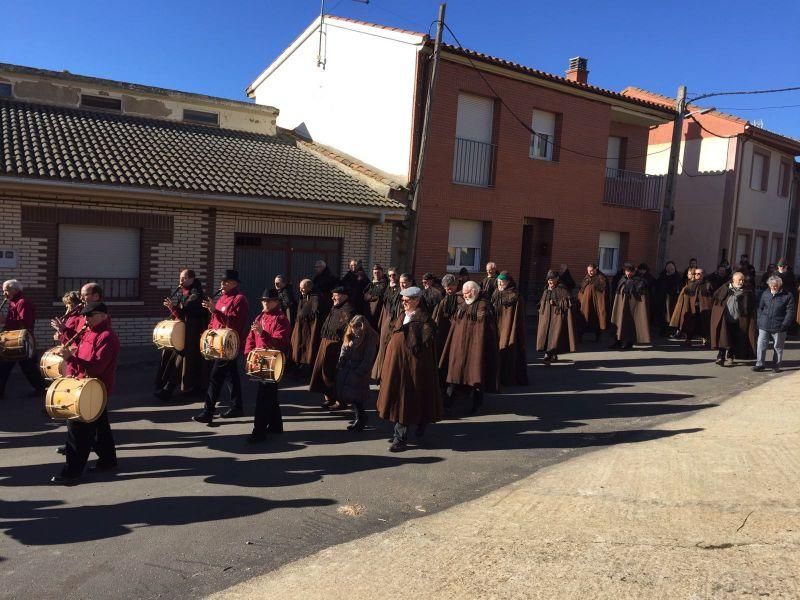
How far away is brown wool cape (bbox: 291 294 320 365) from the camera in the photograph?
1026 cm

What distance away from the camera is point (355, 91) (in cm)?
1855

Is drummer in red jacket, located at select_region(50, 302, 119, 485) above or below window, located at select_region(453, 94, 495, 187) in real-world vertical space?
below

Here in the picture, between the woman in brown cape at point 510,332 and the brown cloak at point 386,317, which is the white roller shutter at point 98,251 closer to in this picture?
the brown cloak at point 386,317

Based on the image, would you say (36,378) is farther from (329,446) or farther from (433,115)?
(433,115)

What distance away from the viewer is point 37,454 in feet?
22.5

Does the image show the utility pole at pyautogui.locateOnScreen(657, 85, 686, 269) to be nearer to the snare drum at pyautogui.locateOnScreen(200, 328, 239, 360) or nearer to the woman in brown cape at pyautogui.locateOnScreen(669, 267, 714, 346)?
the woman in brown cape at pyautogui.locateOnScreen(669, 267, 714, 346)

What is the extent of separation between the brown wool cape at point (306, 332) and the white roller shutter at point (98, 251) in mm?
4878

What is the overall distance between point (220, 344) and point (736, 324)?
9.88 meters

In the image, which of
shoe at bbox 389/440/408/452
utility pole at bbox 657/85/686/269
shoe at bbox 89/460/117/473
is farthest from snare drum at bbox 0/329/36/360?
utility pole at bbox 657/85/686/269

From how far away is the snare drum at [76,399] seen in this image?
5.86 metres

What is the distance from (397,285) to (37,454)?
19.7 feet

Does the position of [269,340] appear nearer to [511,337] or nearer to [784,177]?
[511,337]

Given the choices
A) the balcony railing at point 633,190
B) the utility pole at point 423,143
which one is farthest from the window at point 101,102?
the balcony railing at point 633,190

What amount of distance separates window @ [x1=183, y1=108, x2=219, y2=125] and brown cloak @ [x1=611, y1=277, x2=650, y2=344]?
450 inches
